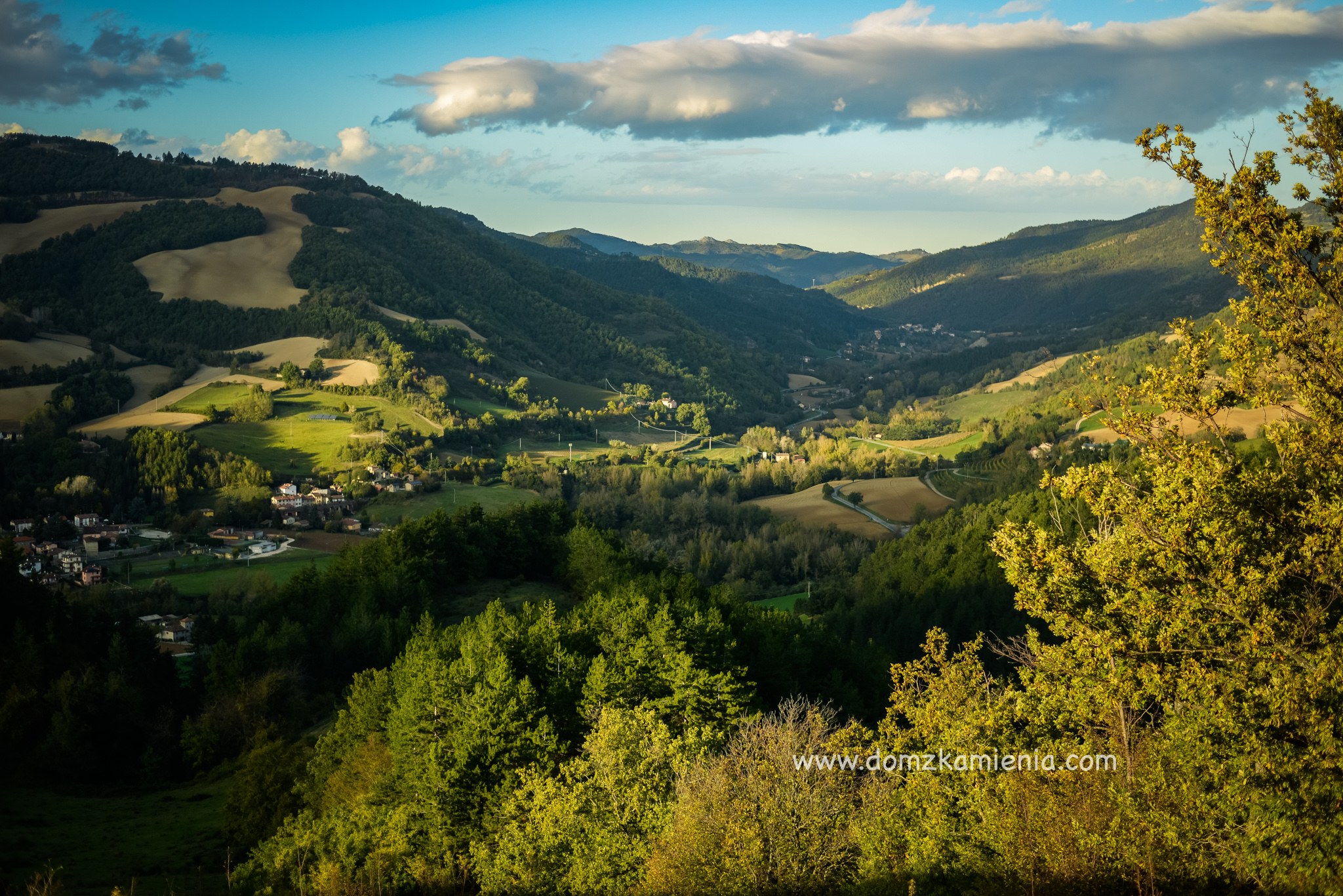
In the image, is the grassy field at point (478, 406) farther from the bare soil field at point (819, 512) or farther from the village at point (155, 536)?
the bare soil field at point (819, 512)

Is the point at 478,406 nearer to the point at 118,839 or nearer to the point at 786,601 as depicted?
the point at 786,601

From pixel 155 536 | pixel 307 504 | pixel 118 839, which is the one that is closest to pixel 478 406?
pixel 307 504

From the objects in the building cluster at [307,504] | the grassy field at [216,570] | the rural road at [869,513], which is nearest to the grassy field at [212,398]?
the building cluster at [307,504]

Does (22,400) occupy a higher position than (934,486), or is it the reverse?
(22,400)

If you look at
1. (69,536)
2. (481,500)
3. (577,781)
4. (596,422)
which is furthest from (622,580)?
(596,422)

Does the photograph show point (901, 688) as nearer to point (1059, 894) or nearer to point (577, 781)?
point (1059, 894)

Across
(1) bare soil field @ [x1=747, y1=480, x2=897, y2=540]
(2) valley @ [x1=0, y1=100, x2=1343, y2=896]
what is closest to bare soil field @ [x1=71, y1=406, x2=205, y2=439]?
(2) valley @ [x1=0, y1=100, x2=1343, y2=896]

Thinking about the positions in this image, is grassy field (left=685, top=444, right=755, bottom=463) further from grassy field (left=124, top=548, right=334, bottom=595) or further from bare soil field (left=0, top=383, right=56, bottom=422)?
bare soil field (left=0, top=383, right=56, bottom=422)

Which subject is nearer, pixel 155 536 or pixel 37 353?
pixel 155 536
